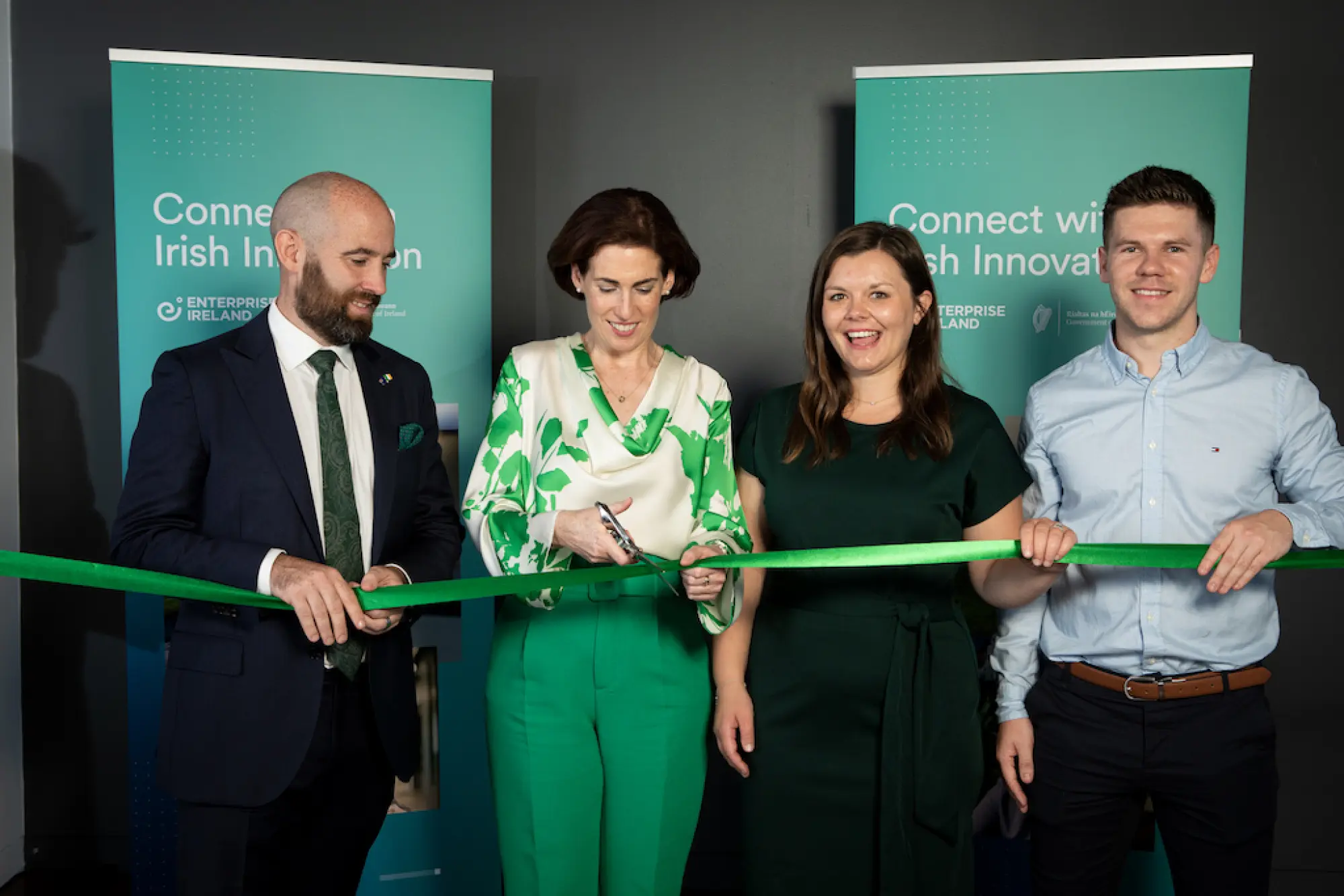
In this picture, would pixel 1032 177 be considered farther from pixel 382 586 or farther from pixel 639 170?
pixel 382 586

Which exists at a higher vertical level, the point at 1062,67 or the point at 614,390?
Answer: the point at 1062,67

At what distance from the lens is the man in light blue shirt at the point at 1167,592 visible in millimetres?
2516

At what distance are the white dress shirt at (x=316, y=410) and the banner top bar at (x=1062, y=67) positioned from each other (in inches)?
88.5

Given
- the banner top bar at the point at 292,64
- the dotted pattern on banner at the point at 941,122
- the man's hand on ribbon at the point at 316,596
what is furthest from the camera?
the dotted pattern on banner at the point at 941,122

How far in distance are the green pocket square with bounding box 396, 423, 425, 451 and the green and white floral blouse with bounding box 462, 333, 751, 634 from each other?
18cm

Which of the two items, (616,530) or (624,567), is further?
(624,567)

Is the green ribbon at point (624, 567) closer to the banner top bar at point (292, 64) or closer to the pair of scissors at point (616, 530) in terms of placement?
the pair of scissors at point (616, 530)

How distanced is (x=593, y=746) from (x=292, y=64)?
8.71 feet

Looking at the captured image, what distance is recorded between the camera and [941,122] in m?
3.73

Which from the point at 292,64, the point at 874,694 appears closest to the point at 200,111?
the point at 292,64

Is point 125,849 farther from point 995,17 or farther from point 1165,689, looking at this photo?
point 995,17

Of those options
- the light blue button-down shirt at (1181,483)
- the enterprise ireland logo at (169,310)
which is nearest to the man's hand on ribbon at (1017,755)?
the light blue button-down shirt at (1181,483)

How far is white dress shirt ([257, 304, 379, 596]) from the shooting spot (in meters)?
2.40

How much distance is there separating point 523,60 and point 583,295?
81.3 inches
